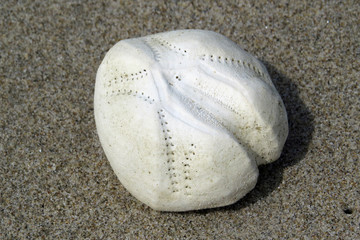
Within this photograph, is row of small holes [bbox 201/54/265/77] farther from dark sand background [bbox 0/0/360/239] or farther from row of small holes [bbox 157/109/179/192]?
dark sand background [bbox 0/0/360/239]

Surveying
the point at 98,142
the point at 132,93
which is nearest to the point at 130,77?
the point at 132,93

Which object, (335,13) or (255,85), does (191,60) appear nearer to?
(255,85)

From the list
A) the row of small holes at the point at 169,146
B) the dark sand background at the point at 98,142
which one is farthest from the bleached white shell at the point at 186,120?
the dark sand background at the point at 98,142

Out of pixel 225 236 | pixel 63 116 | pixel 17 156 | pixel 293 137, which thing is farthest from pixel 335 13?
pixel 17 156

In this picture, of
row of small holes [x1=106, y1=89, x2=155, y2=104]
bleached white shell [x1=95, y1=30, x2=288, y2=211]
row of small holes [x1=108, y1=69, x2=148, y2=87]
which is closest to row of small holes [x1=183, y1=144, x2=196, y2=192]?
bleached white shell [x1=95, y1=30, x2=288, y2=211]

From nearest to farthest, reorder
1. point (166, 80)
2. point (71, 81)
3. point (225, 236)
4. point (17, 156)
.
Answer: point (166, 80), point (225, 236), point (17, 156), point (71, 81)

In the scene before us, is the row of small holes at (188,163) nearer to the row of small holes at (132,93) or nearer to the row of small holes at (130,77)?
the row of small holes at (132,93)

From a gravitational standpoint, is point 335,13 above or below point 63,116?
above
